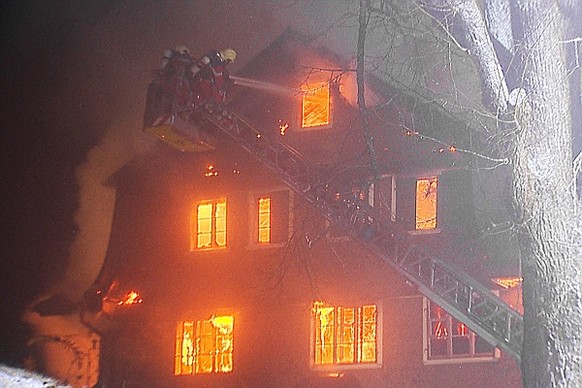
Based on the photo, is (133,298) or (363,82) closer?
(363,82)

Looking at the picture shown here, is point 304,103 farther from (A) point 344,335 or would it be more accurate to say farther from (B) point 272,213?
(A) point 344,335

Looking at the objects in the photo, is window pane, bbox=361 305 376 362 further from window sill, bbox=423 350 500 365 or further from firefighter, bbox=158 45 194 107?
firefighter, bbox=158 45 194 107

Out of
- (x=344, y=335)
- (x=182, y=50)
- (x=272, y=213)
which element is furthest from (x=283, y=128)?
(x=344, y=335)

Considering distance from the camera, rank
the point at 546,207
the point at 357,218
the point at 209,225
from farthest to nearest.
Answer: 1. the point at 209,225
2. the point at 357,218
3. the point at 546,207

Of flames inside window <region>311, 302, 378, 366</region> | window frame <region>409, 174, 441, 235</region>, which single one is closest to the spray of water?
window frame <region>409, 174, 441, 235</region>

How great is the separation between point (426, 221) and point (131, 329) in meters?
1.74

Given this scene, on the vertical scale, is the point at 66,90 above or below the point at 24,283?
above

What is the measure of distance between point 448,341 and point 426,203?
694 mm

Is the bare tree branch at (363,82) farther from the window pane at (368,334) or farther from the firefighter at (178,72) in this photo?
the firefighter at (178,72)

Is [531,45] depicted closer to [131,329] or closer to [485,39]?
[485,39]

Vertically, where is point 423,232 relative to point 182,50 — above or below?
below

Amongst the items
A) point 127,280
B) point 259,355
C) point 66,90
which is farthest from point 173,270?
point 66,90

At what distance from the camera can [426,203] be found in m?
4.30

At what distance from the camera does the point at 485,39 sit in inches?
157
